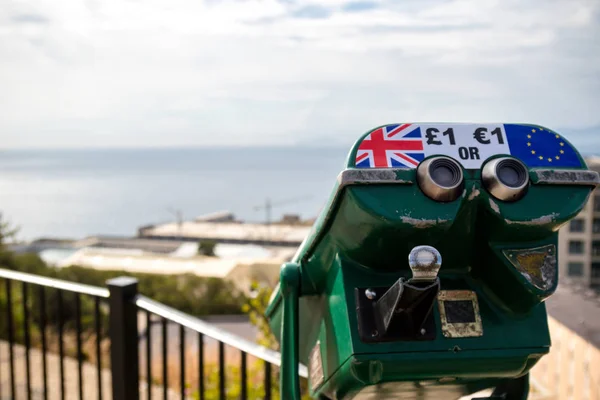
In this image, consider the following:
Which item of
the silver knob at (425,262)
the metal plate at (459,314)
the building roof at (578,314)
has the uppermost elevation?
the silver knob at (425,262)

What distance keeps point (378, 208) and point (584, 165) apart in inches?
16.6

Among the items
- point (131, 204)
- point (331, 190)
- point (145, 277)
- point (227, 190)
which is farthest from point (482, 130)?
point (227, 190)

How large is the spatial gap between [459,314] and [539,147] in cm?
35

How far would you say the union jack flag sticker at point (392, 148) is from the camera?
1.03 m

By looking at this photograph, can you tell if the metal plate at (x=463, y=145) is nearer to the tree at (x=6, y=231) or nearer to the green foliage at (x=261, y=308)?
the green foliage at (x=261, y=308)

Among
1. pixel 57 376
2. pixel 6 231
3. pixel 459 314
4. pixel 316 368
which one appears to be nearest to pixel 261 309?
pixel 57 376

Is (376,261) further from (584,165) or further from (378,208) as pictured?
(584,165)

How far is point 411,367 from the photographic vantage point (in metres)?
1.04

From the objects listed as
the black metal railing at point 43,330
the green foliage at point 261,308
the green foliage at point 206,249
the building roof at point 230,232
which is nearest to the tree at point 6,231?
the black metal railing at point 43,330

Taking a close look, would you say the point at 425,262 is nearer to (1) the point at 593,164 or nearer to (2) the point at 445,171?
(2) the point at 445,171

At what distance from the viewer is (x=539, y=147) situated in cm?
110

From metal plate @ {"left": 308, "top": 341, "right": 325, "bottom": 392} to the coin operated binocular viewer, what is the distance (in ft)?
0.15

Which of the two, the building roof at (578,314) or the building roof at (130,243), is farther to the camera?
the building roof at (130,243)

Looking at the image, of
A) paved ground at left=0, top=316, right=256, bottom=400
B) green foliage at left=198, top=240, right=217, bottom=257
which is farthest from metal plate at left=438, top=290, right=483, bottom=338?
green foliage at left=198, top=240, right=217, bottom=257
